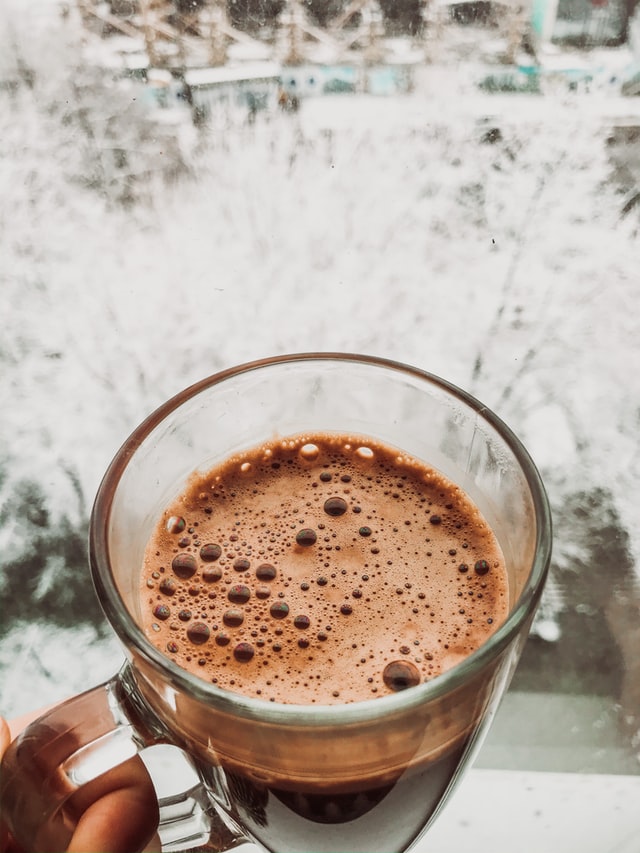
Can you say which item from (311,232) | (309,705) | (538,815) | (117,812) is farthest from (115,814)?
(311,232)

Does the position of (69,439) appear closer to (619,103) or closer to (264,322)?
(264,322)

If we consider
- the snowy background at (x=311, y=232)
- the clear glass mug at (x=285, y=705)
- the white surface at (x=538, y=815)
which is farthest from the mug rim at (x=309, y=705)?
the snowy background at (x=311, y=232)

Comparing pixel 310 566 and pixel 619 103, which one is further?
pixel 619 103

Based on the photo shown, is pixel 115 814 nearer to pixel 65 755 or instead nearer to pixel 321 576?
pixel 65 755

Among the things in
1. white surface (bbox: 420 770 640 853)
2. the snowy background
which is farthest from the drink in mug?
the snowy background

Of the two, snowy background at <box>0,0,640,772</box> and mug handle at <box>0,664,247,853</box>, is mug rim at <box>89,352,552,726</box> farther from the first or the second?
snowy background at <box>0,0,640,772</box>

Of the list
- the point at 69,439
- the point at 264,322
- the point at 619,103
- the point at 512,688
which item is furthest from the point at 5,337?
the point at 619,103
